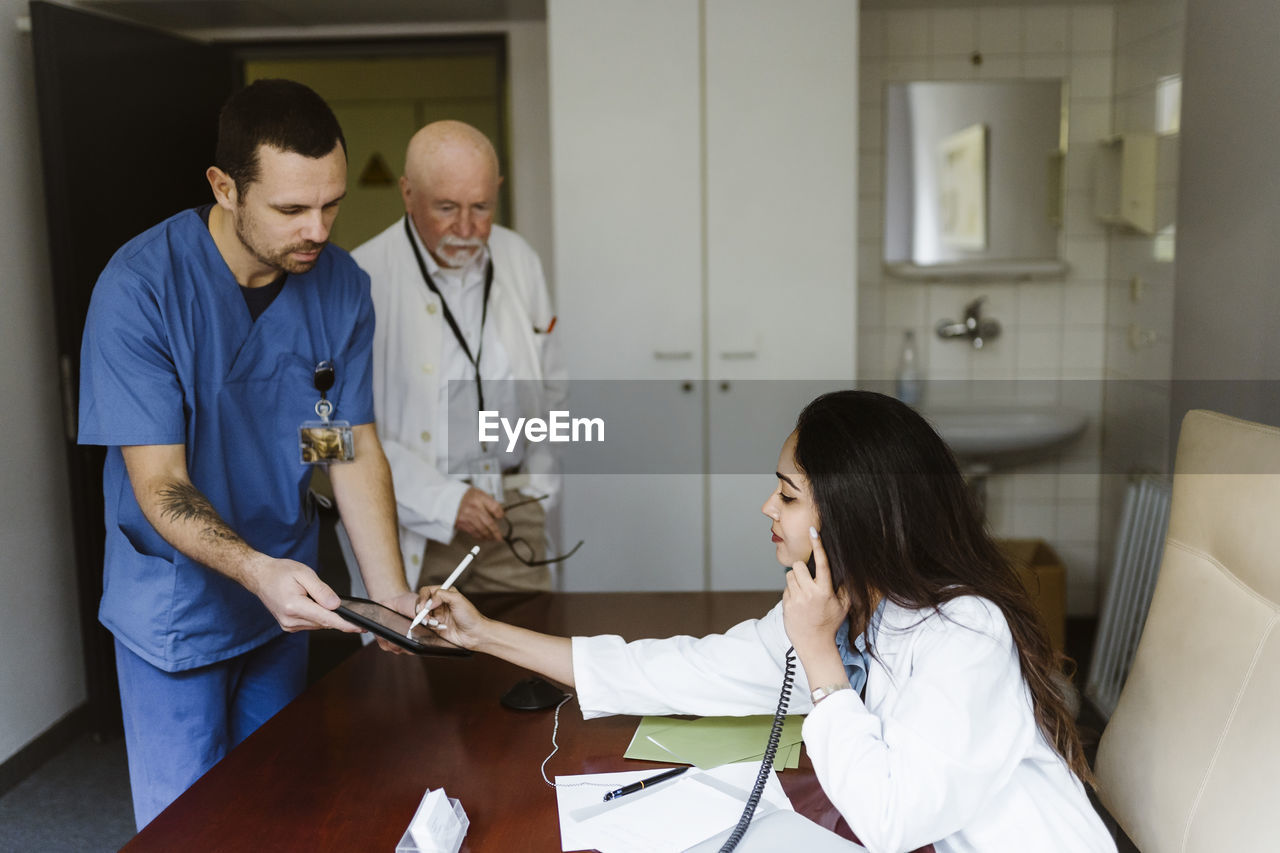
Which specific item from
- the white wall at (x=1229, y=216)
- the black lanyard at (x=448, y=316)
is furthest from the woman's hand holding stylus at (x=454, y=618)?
the white wall at (x=1229, y=216)

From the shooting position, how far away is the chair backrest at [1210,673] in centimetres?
116

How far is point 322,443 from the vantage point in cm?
177

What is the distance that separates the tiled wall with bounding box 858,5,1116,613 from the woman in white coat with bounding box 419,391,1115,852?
253 cm

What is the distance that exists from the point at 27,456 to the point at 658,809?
238 centimetres

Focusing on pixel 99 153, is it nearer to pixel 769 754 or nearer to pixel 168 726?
pixel 168 726

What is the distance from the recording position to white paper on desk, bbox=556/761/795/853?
1167 millimetres

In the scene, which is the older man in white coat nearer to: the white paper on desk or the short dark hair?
the short dark hair

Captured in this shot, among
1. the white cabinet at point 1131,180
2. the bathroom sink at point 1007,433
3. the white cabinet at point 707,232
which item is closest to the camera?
Answer: the white cabinet at point 707,232

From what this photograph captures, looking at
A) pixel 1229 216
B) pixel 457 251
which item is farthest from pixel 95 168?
pixel 1229 216

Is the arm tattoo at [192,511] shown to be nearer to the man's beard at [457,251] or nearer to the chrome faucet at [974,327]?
the man's beard at [457,251]

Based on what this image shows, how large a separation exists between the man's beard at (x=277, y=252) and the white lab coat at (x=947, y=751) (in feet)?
3.36

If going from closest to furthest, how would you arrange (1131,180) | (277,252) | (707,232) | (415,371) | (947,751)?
(947,751) < (277,252) < (415,371) < (707,232) < (1131,180)

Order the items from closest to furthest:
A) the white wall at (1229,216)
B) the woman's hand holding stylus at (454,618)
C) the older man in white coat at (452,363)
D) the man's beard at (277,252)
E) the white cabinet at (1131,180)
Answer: the woman's hand holding stylus at (454,618)
the man's beard at (277,252)
the white wall at (1229,216)
the older man in white coat at (452,363)
the white cabinet at (1131,180)

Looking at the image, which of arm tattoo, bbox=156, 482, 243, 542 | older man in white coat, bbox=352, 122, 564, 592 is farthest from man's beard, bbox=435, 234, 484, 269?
arm tattoo, bbox=156, 482, 243, 542
